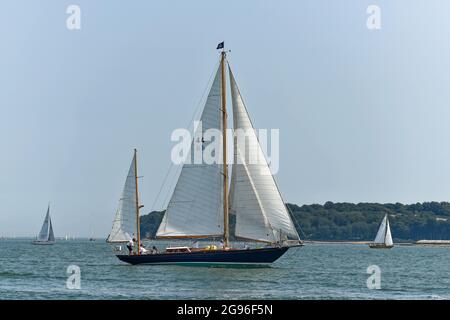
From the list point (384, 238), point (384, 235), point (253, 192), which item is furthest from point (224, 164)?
point (384, 238)

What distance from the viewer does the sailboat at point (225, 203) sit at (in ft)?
155

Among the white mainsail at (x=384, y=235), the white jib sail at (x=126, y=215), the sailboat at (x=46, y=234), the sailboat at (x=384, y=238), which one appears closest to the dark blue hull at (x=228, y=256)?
the white jib sail at (x=126, y=215)

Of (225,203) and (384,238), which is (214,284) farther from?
(384,238)

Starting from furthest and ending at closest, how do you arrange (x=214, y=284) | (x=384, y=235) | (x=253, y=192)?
(x=384, y=235) → (x=253, y=192) → (x=214, y=284)

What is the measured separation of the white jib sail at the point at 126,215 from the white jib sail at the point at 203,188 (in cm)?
584

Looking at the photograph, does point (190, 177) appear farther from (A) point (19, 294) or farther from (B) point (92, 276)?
(A) point (19, 294)

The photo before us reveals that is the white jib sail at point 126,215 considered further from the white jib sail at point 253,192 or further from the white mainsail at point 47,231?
the white mainsail at point 47,231

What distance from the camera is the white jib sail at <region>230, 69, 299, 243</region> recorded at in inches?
1854

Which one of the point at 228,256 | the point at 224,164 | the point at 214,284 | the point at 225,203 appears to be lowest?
the point at 214,284

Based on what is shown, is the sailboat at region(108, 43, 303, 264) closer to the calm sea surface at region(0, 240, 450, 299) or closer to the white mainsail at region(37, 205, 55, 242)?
the calm sea surface at region(0, 240, 450, 299)

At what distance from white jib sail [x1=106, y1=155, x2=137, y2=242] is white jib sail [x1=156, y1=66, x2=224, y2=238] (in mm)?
5838

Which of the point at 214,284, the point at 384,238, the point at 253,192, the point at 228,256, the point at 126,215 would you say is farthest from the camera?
the point at 384,238

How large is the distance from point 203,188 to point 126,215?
26.6 feet

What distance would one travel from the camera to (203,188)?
4909 cm
